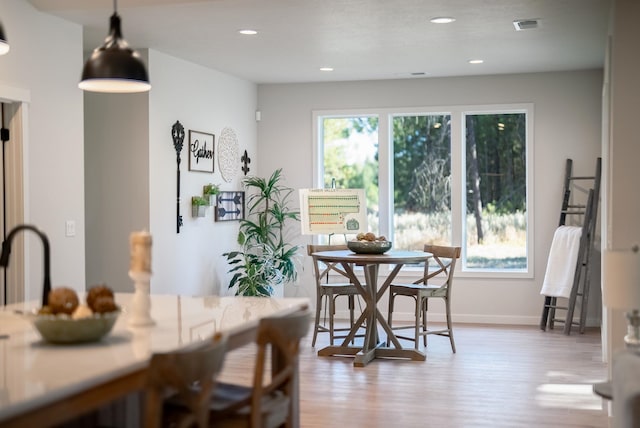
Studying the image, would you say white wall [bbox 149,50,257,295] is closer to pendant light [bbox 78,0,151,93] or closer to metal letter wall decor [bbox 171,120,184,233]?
metal letter wall decor [bbox 171,120,184,233]

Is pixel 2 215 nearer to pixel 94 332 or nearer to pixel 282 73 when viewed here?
pixel 94 332

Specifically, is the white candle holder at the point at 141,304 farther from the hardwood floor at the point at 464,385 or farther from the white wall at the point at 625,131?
the white wall at the point at 625,131

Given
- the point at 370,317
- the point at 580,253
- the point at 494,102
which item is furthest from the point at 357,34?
the point at 580,253

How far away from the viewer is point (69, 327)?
2.63 meters

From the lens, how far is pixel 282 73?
8.60 meters

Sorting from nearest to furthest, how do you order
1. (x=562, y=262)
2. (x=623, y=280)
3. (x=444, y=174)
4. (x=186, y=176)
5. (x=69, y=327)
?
(x=69, y=327) → (x=623, y=280) → (x=186, y=176) → (x=562, y=262) → (x=444, y=174)

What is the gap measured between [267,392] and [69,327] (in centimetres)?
80

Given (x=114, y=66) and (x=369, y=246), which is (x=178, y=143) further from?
(x=114, y=66)

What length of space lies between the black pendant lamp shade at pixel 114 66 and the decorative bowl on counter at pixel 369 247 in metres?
3.52

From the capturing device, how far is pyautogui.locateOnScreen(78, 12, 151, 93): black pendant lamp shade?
3494 millimetres

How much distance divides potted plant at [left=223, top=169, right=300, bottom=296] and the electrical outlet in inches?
97.5

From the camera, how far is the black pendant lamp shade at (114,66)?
3494 millimetres

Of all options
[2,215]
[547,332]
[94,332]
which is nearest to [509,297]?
[547,332]

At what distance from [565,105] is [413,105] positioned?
1.60 m
